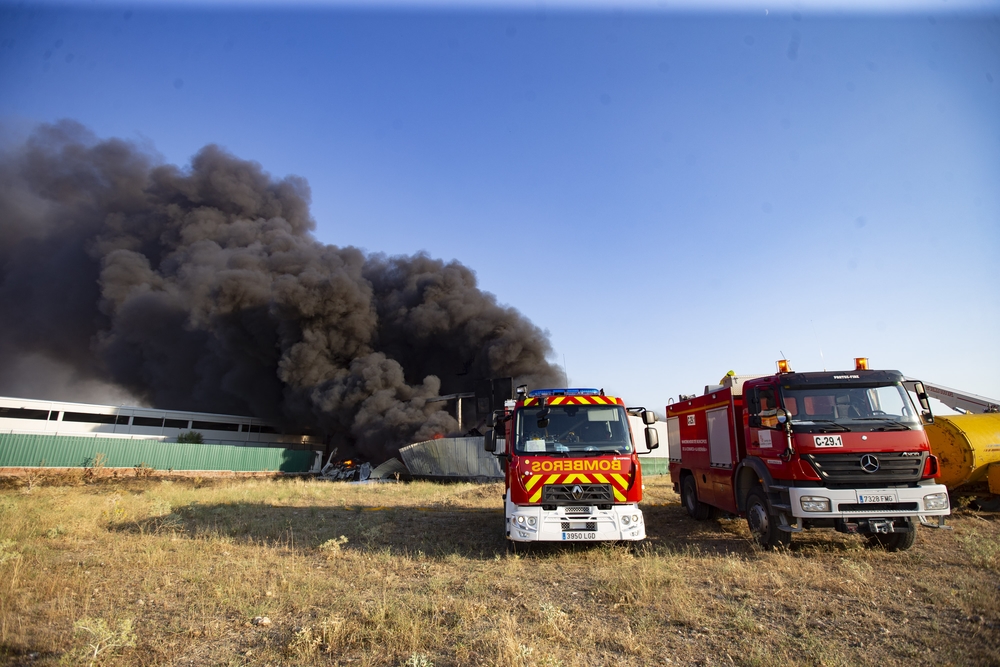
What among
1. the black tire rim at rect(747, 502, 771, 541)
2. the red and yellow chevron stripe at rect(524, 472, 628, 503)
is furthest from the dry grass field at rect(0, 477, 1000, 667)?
the red and yellow chevron stripe at rect(524, 472, 628, 503)

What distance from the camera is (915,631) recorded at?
4.52 metres

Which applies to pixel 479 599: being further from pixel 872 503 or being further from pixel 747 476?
pixel 872 503

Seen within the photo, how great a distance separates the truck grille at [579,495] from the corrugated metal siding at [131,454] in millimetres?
28344

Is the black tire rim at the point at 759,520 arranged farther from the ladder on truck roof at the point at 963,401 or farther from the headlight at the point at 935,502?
the ladder on truck roof at the point at 963,401

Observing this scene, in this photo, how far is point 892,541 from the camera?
761 centimetres

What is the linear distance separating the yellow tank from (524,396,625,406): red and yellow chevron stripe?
7533mm

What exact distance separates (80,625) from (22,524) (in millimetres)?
7791

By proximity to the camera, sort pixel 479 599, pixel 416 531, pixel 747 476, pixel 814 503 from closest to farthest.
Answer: pixel 479 599 → pixel 814 503 → pixel 747 476 → pixel 416 531

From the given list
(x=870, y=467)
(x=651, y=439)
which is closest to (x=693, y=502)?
(x=651, y=439)

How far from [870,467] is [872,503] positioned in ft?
1.51

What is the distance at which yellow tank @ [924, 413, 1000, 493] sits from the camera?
10258 mm

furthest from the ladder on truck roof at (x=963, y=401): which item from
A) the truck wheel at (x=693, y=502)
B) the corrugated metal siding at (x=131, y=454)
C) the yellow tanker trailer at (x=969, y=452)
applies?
the corrugated metal siding at (x=131, y=454)

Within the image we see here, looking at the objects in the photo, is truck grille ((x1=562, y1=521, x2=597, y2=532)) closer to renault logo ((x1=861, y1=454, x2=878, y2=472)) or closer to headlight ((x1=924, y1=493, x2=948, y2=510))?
renault logo ((x1=861, y1=454, x2=878, y2=472))

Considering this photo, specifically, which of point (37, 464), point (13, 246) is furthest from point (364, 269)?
point (13, 246)
